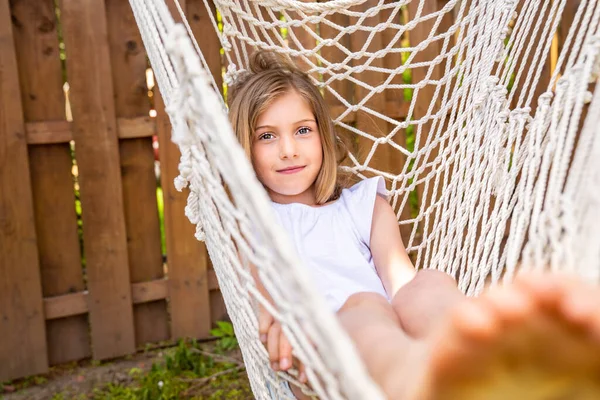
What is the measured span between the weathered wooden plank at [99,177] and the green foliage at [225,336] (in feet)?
0.88

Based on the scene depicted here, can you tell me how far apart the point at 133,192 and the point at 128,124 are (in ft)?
0.68

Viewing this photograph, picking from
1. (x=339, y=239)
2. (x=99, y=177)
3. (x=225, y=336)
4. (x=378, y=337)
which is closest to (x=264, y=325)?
(x=378, y=337)

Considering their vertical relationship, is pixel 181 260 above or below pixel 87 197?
below

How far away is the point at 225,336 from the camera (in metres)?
2.04

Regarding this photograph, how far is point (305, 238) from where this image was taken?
1.24 m

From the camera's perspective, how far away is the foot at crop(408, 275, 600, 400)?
467 millimetres

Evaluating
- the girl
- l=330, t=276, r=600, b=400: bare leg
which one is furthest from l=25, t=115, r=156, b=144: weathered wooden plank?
l=330, t=276, r=600, b=400: bare leg

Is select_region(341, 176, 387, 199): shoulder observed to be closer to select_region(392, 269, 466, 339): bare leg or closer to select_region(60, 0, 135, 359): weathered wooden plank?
select_region(392, 269, 466, 339): bare leg

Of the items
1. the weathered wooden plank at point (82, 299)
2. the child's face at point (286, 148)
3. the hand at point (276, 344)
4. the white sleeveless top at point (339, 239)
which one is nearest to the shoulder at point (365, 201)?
the white sleeveless top at point (339, 239)

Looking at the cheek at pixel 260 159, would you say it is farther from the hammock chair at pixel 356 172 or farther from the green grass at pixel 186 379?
the green grass at pixel 186 379

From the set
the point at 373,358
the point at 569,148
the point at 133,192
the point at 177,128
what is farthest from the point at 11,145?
the point at 569,148

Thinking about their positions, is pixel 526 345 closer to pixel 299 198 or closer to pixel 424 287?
pixel 424 287

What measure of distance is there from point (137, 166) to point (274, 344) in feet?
3.90

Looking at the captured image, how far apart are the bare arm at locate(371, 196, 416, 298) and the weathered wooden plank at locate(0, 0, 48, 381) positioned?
3.31 ft
